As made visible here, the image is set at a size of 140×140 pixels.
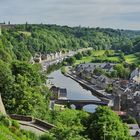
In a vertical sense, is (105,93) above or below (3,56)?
below

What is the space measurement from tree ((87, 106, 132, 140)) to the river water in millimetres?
39114

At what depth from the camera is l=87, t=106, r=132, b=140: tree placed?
29.3 m

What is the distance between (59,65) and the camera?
147500 mm

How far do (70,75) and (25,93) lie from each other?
85.5m

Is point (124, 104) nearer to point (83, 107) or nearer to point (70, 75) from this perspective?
point (83, 107)

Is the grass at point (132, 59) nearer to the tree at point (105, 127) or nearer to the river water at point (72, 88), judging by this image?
the river water at point (72, 88)

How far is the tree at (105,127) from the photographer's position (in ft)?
96.2

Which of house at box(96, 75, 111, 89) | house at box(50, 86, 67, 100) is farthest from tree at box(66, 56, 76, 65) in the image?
house at box(50, 86, 67, 100)

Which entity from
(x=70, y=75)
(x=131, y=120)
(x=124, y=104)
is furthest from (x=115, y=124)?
(x=70, y=75)

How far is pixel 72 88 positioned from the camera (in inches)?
3856

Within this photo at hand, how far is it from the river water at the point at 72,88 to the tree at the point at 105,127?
128 feet

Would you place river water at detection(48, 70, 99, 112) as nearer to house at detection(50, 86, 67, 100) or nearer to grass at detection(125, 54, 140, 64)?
house at detection(50, 86, 67, 100)

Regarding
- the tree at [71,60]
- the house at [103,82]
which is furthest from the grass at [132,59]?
the house at [103,82]

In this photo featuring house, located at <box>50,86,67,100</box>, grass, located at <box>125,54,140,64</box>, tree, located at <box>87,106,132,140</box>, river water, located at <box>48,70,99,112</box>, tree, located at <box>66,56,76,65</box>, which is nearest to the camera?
tree, located at <box>87,106,132,140</box>
